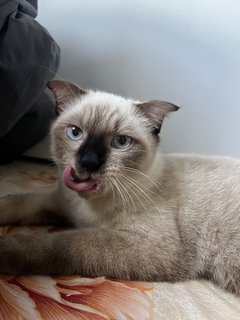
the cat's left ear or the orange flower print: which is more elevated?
the cat's left ear

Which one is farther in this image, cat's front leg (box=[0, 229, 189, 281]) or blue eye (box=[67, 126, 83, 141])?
blue eye (box=[67, 126, 83, 141])

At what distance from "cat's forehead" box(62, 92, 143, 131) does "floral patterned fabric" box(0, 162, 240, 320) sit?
15.6 inches

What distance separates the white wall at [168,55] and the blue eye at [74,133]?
0.73m

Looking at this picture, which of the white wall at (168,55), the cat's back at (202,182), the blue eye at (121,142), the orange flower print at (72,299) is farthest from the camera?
the white wall at (168,55)

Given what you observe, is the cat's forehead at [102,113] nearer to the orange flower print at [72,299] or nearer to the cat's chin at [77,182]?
the cat's chin at [77,182]

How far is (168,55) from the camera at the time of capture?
5.53 ft

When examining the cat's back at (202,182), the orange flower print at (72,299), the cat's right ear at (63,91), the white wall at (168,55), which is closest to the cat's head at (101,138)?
the cat's right ear at (63,91)

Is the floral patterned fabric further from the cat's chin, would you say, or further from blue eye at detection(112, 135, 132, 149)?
blue eye at detection(112, 135, 132, 149)

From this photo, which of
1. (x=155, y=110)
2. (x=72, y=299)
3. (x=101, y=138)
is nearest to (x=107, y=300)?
(x=72, y=299)

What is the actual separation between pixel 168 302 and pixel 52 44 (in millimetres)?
929

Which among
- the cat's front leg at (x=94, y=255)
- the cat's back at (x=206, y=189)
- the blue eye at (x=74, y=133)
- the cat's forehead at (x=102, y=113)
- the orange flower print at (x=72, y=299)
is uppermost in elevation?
the cat's forehead at (x=102, y=113)

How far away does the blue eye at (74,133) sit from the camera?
3.48 feet

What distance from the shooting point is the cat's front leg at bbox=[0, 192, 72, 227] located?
118 cm

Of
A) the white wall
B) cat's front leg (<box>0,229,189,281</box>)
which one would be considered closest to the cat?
cat's front leg (<box>0,229,189,281</box>)
